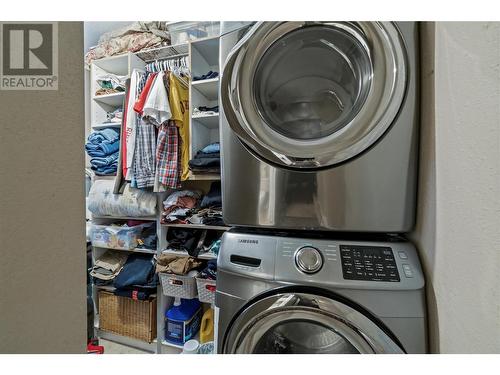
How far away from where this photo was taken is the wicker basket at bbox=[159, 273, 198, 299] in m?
1.32

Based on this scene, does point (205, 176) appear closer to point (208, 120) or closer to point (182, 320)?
point (208, 120)

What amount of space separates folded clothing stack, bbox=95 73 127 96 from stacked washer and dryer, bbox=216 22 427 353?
4.23 feet

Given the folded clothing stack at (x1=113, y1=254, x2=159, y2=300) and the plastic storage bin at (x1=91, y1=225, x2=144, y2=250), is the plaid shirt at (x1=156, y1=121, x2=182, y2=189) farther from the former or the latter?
the folded clothing stack at (x1=113, y1=254, x2=159, y2=300)

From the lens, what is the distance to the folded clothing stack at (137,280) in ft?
4.43

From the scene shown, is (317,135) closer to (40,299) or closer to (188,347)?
(40,299)

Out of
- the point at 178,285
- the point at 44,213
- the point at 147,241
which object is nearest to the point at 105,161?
the point at 147,241

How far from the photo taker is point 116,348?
1517 millimetres

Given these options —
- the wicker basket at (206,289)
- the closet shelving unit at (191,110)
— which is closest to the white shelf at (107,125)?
the closet shelving unit at (191,110)

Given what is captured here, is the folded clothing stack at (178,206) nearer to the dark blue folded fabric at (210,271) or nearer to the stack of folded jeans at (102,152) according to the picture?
the dark blue folded fabric at (210,271)

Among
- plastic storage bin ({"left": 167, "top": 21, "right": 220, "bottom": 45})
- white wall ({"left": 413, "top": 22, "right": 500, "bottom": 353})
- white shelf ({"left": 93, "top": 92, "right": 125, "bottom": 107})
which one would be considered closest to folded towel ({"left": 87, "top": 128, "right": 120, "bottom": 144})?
white shelf ({"left": 93, "top": 92, "right": 125, "bottom": 107})

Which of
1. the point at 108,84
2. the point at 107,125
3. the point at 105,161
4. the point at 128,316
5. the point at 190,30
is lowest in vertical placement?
the point at 128,316

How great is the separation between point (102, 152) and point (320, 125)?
1.52 meters

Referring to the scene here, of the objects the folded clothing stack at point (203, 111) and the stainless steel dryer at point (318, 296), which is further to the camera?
the folded clothing stack at point (203, 111)

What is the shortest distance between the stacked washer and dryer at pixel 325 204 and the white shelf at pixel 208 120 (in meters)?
0.60
